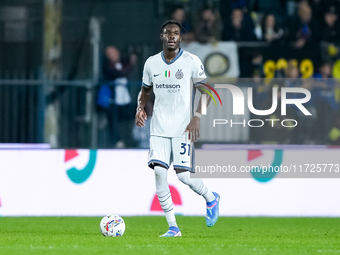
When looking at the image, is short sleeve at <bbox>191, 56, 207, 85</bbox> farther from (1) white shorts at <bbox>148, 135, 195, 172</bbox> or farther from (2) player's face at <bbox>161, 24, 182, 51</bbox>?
(1) white shorts at <bbox>148, 135, 195, 172</bbox>

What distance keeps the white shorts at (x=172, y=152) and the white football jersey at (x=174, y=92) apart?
2.5 inches

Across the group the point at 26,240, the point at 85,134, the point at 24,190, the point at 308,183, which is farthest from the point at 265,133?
the point at 26,240

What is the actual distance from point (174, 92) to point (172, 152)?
0.62m

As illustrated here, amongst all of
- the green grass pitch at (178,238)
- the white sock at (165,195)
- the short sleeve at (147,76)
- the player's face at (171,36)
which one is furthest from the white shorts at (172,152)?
the player's face at (171,36)

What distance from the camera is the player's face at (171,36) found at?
7.36 m

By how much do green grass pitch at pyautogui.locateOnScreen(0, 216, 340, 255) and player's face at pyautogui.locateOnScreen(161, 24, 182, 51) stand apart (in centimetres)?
194

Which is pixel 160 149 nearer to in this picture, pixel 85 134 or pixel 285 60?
pixel 85 134

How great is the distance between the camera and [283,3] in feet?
44.4

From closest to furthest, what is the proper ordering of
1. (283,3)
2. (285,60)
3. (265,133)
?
(265,133) < (285,60) < (283,3)

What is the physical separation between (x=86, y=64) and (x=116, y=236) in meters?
6.09

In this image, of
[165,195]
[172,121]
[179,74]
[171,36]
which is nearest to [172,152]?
[172,121]

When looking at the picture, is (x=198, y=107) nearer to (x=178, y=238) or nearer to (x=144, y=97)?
(x=144, y=97)

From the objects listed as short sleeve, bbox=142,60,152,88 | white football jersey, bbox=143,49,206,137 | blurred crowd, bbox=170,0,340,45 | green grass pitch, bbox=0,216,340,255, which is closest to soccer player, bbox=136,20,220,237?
white football jersey, bbox=143,49,206,137

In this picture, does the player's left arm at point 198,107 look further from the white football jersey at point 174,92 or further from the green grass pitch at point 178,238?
the green grass pitch at point 178,238
